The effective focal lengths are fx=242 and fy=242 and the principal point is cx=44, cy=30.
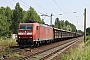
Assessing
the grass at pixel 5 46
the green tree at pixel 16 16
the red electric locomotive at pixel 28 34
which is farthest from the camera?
the green tree at pixel 16 16

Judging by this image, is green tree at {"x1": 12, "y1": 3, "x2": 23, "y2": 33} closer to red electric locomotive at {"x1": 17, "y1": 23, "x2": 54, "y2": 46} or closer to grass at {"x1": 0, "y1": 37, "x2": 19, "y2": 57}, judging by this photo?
grass at {"x1": 0, "y1": 37, "x2": 19, "y2": 57}

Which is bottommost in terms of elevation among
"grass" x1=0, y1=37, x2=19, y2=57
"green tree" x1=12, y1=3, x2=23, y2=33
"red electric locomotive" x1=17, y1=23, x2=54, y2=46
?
"grass" x1=0, y1=37, x2=19, y2=57

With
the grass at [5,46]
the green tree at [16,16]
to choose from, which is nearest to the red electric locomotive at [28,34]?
the grass at [5,46]

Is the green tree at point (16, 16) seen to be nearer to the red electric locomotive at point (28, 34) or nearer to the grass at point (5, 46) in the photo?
the grass at point (5, 46)

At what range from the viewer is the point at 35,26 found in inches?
1110

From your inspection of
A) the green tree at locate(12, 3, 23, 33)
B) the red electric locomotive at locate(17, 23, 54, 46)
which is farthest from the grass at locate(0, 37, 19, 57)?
the green tree at locate(12, 3, 23, 33)

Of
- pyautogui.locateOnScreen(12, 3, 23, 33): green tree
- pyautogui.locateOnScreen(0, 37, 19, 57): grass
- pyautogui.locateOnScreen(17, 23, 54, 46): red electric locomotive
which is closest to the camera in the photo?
pyautogui.locateOnScreen(0, 37, 19, 57): grass

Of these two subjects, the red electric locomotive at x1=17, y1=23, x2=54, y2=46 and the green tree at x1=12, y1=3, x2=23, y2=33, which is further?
the green tree at x1=12, y1=3, x2=23, y2=33

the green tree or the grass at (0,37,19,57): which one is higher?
the green tree

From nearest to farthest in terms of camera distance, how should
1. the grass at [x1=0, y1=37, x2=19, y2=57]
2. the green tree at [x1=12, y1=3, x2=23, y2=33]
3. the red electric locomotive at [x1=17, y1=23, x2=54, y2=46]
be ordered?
the grass at [x1=0, y1=37, x2=19, y2=57]
the red electric locomotive at [x1=17, y1=23, x2=54, y2=46]
the green tree at [x1=12, y1=3, x2=23, y2=33]

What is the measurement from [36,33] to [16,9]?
5490cm

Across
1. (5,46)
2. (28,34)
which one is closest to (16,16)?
(5,46)

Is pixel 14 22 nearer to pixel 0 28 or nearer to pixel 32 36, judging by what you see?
pixel 0 28

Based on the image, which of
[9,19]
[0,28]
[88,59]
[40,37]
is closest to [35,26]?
[40,37]
